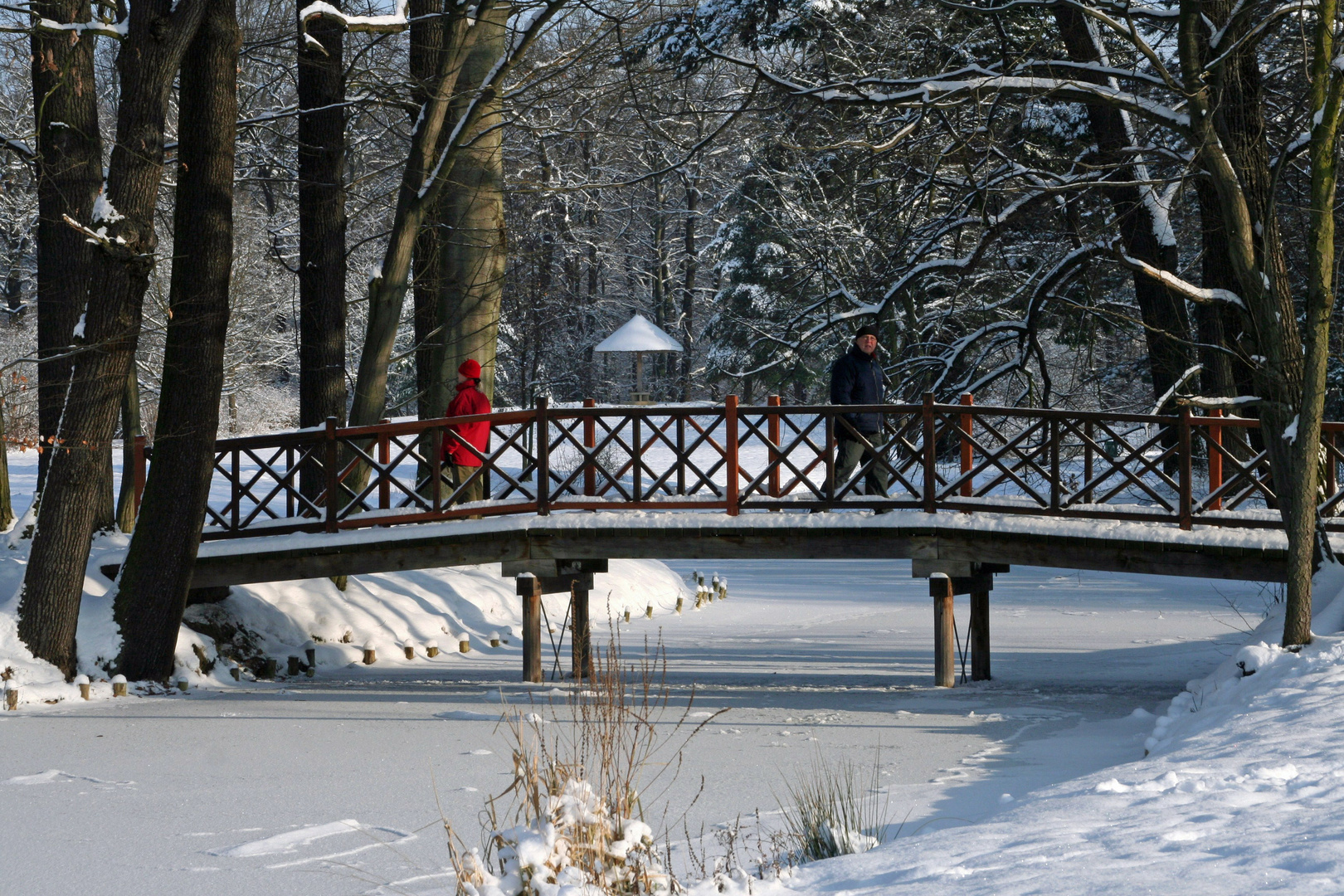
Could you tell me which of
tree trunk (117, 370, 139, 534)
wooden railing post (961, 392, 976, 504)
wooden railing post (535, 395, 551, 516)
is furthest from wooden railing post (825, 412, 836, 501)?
tree trunk (117, 370, 139, 534)

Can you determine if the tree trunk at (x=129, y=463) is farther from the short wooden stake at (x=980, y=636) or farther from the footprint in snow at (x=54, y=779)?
the short wooden stake at (x=980, y=636)

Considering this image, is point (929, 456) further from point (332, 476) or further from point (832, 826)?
point (832, 826)

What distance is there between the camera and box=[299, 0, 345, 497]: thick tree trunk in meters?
13.4

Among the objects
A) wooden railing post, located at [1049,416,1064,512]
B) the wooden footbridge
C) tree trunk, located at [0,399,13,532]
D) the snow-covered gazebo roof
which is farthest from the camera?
the snow-covered gazebo roof

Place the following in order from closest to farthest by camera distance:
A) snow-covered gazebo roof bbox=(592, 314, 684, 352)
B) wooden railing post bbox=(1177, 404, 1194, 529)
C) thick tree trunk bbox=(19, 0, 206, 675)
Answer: wooden railing post bbox=(1177, 404, 1194, 529) < thick tree trunk bbox=(19, 0, 206, 675) < snow-covered gazebo roof bbox=(592, 314, 684, 352)

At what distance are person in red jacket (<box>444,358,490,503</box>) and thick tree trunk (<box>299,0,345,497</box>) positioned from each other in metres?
1.70

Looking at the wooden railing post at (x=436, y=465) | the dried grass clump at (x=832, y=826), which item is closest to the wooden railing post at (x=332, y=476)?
the wooden railing post at (x=436, y=465)

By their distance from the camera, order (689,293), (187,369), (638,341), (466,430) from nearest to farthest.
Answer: (187,369), (466,430), (638,341), (689,293)

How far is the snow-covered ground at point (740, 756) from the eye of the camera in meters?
4.78

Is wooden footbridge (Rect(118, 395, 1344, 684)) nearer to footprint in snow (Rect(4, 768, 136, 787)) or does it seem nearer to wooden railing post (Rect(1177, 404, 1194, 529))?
wooden railing post (Rect(1177, 404, 1194, 529))

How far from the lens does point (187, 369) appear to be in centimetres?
1070

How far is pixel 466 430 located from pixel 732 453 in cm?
240

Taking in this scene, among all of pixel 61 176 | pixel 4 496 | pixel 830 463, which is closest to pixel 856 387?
pixel 830 463

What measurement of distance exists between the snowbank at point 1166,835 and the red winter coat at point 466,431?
6.26 meters
